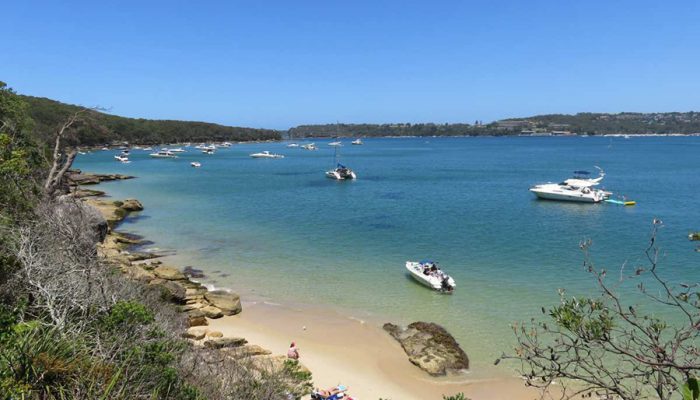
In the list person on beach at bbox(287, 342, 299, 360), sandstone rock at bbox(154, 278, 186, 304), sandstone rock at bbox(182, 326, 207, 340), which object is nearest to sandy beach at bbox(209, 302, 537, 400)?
person on beach at bbox(287, 342, 299, 360)

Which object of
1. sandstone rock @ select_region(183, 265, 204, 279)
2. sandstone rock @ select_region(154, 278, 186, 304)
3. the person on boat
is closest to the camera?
the person on boat

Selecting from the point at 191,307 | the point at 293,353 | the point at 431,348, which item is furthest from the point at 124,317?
the point at 191,307

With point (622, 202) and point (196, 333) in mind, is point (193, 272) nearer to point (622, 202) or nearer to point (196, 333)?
point (196, 333)

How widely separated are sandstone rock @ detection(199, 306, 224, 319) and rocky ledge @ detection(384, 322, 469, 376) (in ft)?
22.5

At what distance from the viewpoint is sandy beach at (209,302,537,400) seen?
13.8m

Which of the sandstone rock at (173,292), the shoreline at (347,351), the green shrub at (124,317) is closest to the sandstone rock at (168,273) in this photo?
the shoreline at (347,351)

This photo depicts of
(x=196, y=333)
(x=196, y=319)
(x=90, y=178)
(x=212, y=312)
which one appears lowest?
(x=212, y=312)

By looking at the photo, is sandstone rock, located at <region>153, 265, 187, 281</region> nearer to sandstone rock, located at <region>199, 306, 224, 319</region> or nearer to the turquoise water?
the turquoise water

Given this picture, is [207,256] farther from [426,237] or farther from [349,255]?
[426,237]

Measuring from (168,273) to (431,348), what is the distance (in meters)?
13.8

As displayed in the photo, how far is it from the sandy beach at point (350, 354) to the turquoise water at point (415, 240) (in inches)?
40.6

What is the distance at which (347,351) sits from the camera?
16.3 metres

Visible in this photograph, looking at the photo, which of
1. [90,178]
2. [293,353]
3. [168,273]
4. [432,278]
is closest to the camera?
[293,353]

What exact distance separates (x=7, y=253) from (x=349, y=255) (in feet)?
62.7
